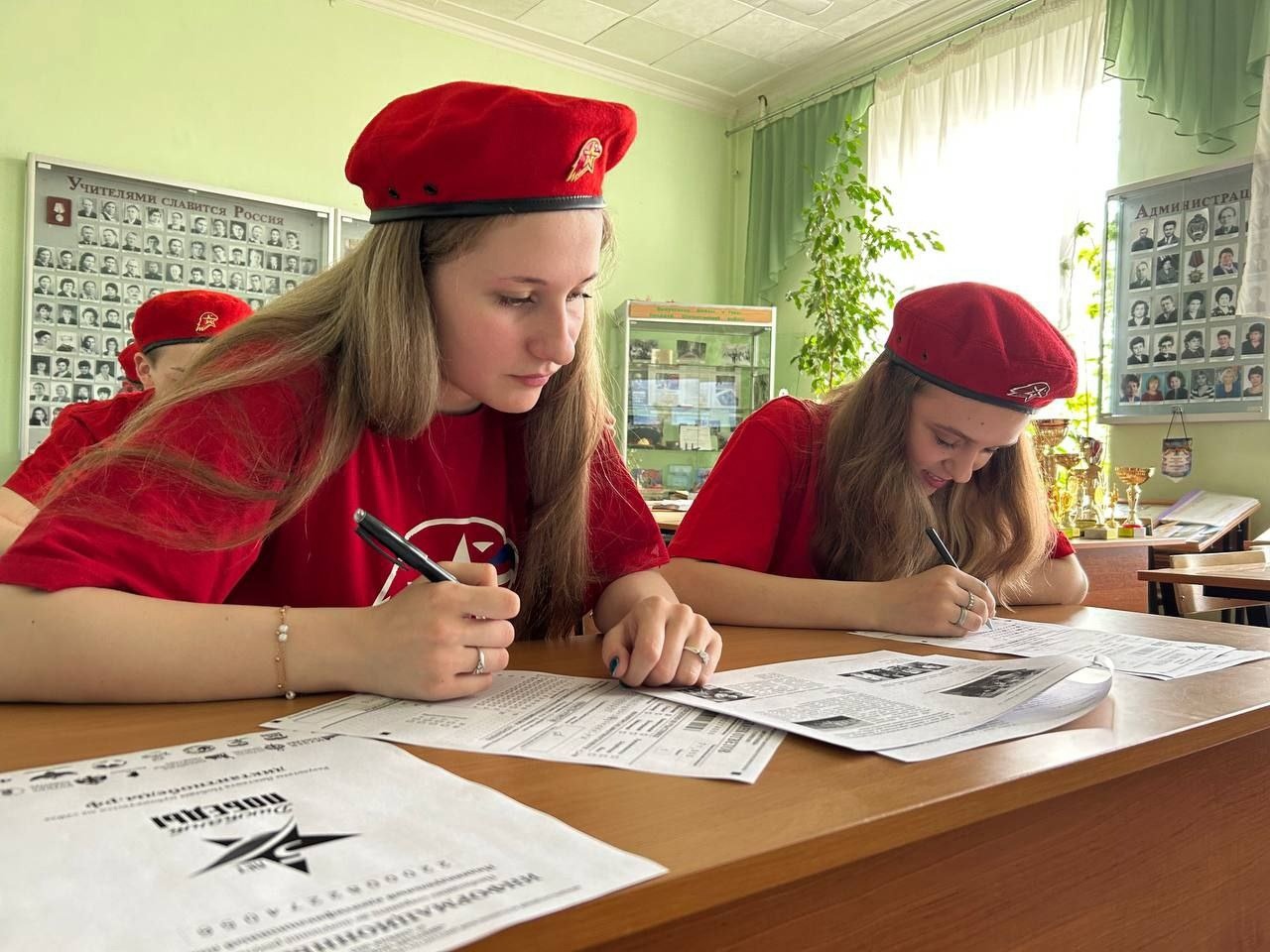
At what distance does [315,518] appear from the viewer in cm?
100

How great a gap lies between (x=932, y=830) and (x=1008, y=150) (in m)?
4.15

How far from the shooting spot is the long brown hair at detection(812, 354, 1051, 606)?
1517 millimetres

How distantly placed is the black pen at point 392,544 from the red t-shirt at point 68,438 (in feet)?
4.20

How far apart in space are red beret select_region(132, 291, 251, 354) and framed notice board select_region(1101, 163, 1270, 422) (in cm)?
305

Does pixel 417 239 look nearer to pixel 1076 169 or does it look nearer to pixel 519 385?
pixel 519 385

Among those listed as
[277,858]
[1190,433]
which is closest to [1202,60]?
[1190,433]

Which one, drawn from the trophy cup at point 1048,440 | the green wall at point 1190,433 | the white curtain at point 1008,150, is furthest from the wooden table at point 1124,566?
the white curtain at point 1008,150

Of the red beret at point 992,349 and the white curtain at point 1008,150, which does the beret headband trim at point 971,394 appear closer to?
the red beret at point 992,349

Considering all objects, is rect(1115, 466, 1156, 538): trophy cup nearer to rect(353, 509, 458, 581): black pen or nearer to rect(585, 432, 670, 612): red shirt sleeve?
rect(585, 432, 670, 612): red shirt sleeve

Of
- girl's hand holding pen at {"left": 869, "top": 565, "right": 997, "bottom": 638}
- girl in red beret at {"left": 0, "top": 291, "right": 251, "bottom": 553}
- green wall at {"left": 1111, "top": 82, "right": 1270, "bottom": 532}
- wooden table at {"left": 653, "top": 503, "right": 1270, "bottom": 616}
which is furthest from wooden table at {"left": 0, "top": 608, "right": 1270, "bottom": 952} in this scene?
green wall at {"left": 1111, "top": 82, "right": 1270, "bottom": 532}

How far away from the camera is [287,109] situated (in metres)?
4.21

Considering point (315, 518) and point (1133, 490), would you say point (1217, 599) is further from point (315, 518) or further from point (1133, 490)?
point (315, 518)

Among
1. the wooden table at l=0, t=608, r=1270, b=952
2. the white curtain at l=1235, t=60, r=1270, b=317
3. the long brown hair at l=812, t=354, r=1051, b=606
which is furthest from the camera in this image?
the white curtain at l=1235, t=60, r=1270, b=317

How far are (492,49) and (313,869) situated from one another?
4.96 meters
